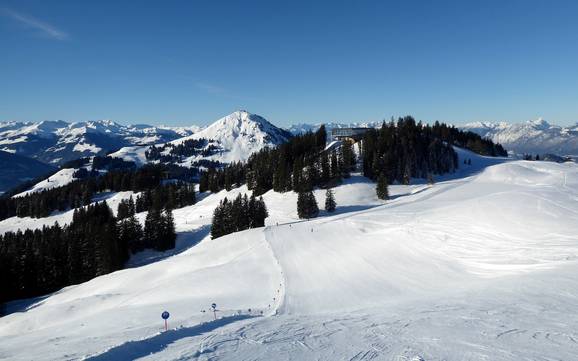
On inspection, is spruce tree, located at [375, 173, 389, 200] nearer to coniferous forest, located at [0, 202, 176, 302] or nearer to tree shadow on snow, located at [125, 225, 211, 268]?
tree shadow on snow, located at [125, 225, 211, 268]

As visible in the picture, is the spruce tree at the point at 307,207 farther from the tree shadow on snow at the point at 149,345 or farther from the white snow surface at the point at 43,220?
the white snow surface at the point at 43,220

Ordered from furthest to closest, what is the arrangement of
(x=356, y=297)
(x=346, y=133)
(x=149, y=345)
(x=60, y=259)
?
1. (x=346, y=133)
2. (x=60, y=259)
3. (x=356, y=297)
4. (x=149, y=345)

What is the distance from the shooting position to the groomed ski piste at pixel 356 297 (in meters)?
14.9

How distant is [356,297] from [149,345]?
17257mm

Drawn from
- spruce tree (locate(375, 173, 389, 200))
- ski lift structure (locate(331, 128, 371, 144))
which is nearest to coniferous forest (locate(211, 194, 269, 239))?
spruce tree (locate(375, 173, 389, 200))

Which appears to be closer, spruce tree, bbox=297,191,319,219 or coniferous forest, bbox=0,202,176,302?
coniferous forest, bbox=0,202,176,302

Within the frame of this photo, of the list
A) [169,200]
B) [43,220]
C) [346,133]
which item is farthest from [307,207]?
[43,220]

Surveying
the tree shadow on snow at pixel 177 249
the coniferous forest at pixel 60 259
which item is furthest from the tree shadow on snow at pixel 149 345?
the tree shadow on snow at pixel 177 249

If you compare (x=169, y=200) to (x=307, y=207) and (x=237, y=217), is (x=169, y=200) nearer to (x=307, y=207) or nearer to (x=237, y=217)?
(x=237, y=217)

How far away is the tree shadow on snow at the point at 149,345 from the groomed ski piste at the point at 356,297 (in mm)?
82

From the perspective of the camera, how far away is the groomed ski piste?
1485 cm

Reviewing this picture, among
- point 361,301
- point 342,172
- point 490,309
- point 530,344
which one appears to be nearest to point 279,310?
point 361,301

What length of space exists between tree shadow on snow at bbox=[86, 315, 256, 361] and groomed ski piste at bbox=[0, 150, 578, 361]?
8 cm

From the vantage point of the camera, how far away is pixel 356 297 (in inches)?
1125
